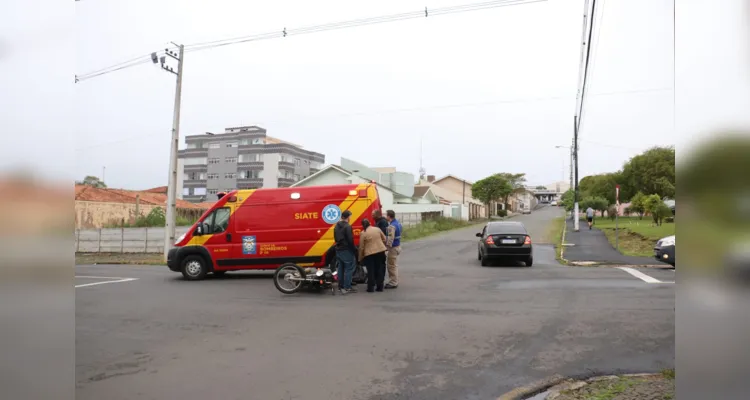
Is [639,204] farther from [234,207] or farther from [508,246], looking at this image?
[234,207]

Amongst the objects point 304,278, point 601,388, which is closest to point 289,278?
point 304,278

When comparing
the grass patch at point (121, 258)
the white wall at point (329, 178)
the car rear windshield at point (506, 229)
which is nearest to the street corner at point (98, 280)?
the grass patch at point (121, 258)

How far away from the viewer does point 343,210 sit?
12289 millimetres

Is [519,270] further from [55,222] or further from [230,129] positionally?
[230,129]

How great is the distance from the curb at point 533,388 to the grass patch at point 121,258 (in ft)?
59.3

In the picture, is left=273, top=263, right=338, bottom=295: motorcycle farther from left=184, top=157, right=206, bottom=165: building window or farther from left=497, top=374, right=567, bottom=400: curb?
left=184, top=157, right=206, bottom=165: building window

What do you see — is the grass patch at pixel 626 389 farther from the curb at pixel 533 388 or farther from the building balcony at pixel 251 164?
the building balcony at pixel 251 164

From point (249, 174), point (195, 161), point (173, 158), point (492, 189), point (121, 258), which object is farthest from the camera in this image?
point (195, 161)

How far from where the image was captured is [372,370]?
16.7 feet

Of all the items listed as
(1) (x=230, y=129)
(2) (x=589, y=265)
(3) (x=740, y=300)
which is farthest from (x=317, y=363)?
(1) (x=230, y=129)

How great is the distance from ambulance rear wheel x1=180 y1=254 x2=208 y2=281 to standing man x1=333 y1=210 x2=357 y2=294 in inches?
186

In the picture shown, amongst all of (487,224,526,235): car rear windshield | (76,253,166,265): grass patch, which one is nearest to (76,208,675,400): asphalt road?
(487,224,526,235): car rear windshield

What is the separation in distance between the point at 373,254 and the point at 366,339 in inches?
153

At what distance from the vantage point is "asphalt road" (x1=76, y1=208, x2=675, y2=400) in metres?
4.72
